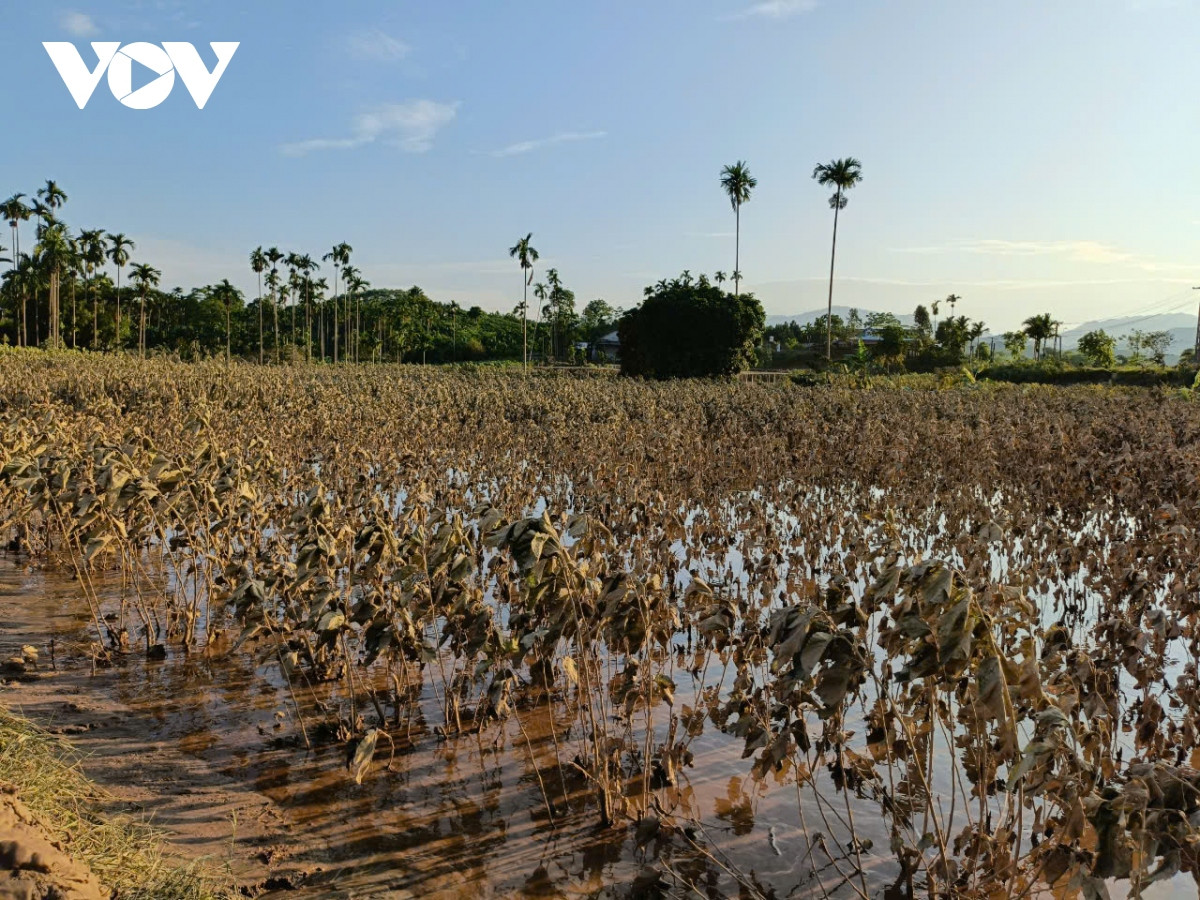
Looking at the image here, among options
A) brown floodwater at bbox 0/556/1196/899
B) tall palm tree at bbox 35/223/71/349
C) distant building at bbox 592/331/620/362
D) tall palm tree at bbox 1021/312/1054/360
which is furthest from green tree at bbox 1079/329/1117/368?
tall palm tree at bbox 35/223/71/349

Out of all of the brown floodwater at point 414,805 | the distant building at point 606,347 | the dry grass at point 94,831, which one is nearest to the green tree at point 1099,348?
the distant building at point 606,347

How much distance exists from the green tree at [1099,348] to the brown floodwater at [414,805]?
63.8 m

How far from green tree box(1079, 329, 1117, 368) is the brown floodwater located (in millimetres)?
63811

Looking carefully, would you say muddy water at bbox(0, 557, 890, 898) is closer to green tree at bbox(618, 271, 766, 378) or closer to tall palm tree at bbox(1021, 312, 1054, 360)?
green tree at bbox(618, 271, 766, 378)

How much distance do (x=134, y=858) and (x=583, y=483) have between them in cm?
865

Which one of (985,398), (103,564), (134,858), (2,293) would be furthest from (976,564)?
(2,293)

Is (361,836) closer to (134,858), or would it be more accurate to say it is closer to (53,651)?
(134,858)

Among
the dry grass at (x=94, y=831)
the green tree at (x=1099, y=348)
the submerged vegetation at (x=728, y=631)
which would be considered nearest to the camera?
the submerged vegetation at (x=728, y=631)

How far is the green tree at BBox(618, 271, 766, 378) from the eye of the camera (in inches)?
1640

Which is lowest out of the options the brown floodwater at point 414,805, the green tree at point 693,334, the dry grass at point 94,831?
the brown floodwater at point 414,805

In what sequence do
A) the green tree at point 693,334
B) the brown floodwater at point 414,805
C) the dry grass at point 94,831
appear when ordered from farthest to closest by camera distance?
the green tree at point 693,334 → the brown floodwater at point 414,805 → the dry grass at point 94,831

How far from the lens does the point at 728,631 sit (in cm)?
412

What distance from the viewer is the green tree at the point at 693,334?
41656mm

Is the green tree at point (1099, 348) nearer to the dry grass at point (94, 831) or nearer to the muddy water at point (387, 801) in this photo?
the muddy water at point (387, 801)
